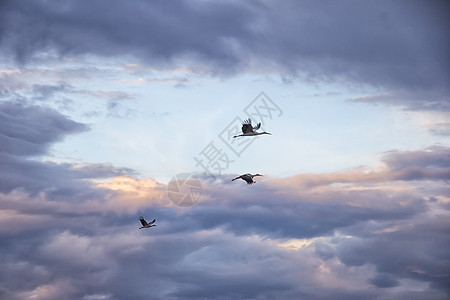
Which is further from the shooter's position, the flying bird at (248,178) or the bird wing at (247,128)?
the bird wing at (247,128)

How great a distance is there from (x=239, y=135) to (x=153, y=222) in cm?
3819

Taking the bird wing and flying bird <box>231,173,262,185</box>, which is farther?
the bird wing

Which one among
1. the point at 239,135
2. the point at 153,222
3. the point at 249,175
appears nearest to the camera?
the point at 249,175

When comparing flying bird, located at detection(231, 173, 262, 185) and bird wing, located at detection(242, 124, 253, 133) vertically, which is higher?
bird wing, located at detection(242, 124, 253, 133)

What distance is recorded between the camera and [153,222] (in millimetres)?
132625

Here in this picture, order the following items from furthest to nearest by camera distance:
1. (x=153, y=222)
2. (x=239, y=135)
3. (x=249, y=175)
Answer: (x=153, y=222) < (x=239, y=135) < (x=249, y=175)

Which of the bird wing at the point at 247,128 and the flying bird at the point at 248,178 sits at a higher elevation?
the bird wing at the point at 247,128

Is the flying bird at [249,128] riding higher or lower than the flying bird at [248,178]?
higher

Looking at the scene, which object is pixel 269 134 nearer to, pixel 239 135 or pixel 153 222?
pixel 239 135

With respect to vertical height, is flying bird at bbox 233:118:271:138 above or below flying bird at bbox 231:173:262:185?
above

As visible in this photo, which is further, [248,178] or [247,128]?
[247,128]

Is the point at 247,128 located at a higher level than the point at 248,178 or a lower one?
higher

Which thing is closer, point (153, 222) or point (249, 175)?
point (249, 175)

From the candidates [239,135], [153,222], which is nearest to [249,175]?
[239,135]
